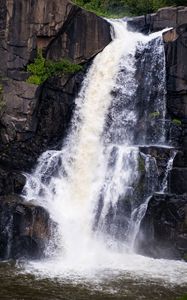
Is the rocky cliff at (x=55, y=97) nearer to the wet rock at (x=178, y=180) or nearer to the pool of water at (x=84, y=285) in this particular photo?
the wet rock at (x=178, y=180)

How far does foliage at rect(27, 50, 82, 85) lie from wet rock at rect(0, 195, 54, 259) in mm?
8762

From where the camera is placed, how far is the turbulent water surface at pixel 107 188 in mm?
17469

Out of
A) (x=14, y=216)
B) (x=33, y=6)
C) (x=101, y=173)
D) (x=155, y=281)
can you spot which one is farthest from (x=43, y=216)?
(x=33, y=6)

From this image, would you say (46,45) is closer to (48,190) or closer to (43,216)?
(48,190)

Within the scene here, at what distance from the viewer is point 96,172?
1001 inches

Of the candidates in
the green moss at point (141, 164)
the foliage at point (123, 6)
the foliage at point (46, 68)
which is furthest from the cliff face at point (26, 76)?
the foliage at point (123, 6)

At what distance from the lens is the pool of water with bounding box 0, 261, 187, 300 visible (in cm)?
1609

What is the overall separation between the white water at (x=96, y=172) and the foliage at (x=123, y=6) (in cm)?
577

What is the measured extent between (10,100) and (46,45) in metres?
4.72

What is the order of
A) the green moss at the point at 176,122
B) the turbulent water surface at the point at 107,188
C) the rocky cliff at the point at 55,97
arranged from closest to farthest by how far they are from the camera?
the turbulent water surface at the point at 107,188, the rocky cliff at the point at 55,97, the green moss at the point at 176,122

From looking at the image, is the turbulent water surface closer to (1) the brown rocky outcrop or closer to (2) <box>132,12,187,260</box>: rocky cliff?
(2) <box>132,12,187,260</box>: rocky cliff

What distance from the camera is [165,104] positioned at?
2872 centimetres

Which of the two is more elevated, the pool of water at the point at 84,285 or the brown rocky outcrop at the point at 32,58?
the brown rocky outcrop at the point at 32,58

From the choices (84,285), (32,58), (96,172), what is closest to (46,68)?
(32,58)
